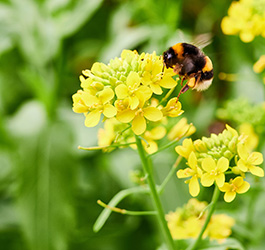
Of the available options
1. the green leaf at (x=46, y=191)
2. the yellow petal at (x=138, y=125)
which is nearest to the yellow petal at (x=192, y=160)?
the yellow petal at (x=138, y=125)

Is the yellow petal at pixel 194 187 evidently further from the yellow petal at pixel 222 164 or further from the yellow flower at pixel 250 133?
the yellow flower at pixel 250 133

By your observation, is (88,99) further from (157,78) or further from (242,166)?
(242,166)

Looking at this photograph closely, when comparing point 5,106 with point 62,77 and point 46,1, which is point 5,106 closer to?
point 62,77

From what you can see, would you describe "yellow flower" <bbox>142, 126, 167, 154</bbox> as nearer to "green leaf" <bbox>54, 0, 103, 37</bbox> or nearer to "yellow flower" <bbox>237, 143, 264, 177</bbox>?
"yellow flower" <bbox>237, 143, 264, 177</bbox>

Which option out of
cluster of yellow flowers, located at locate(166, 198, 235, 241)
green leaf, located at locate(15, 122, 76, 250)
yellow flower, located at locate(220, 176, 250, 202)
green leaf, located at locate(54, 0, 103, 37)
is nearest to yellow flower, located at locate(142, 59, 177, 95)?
yellow flower, located at locate(220, 176, 250, 202)

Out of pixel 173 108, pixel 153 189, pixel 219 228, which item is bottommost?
pixel 219 228

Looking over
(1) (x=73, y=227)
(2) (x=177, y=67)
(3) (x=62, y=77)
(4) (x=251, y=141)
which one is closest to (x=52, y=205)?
(1) (x=73, y=227)

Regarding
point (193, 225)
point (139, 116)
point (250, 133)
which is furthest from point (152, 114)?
point (250, 133)
